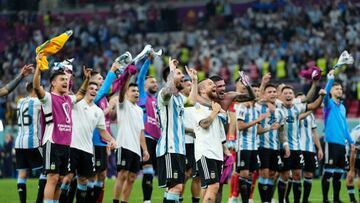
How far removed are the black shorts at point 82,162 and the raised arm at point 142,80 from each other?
2.26 metres

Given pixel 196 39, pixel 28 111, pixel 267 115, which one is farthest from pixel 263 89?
pixel 196 39

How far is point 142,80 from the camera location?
1905 cm

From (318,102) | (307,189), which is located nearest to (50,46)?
(318,102)

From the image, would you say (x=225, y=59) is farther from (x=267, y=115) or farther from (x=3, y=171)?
(x=267, y=115)

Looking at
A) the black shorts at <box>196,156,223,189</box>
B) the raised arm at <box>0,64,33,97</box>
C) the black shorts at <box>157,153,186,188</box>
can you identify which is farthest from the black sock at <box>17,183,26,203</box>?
the black shorts at <box>196,156,223,189</box>

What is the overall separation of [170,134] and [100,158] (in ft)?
9.19

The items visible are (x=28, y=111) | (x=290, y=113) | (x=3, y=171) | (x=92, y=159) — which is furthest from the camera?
(x=3, y=171)

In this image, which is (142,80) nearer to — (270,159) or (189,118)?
(189,118)

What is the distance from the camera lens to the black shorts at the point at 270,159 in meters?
20.5

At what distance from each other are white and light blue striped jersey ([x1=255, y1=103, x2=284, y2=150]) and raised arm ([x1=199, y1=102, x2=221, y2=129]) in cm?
477

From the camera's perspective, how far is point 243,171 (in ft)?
66.2

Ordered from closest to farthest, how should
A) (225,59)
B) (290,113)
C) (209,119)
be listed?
(209,119) → (290,113) → (225,59)

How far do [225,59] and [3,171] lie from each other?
10861 mm

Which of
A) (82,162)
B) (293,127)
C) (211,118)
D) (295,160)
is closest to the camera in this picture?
(211,118)
